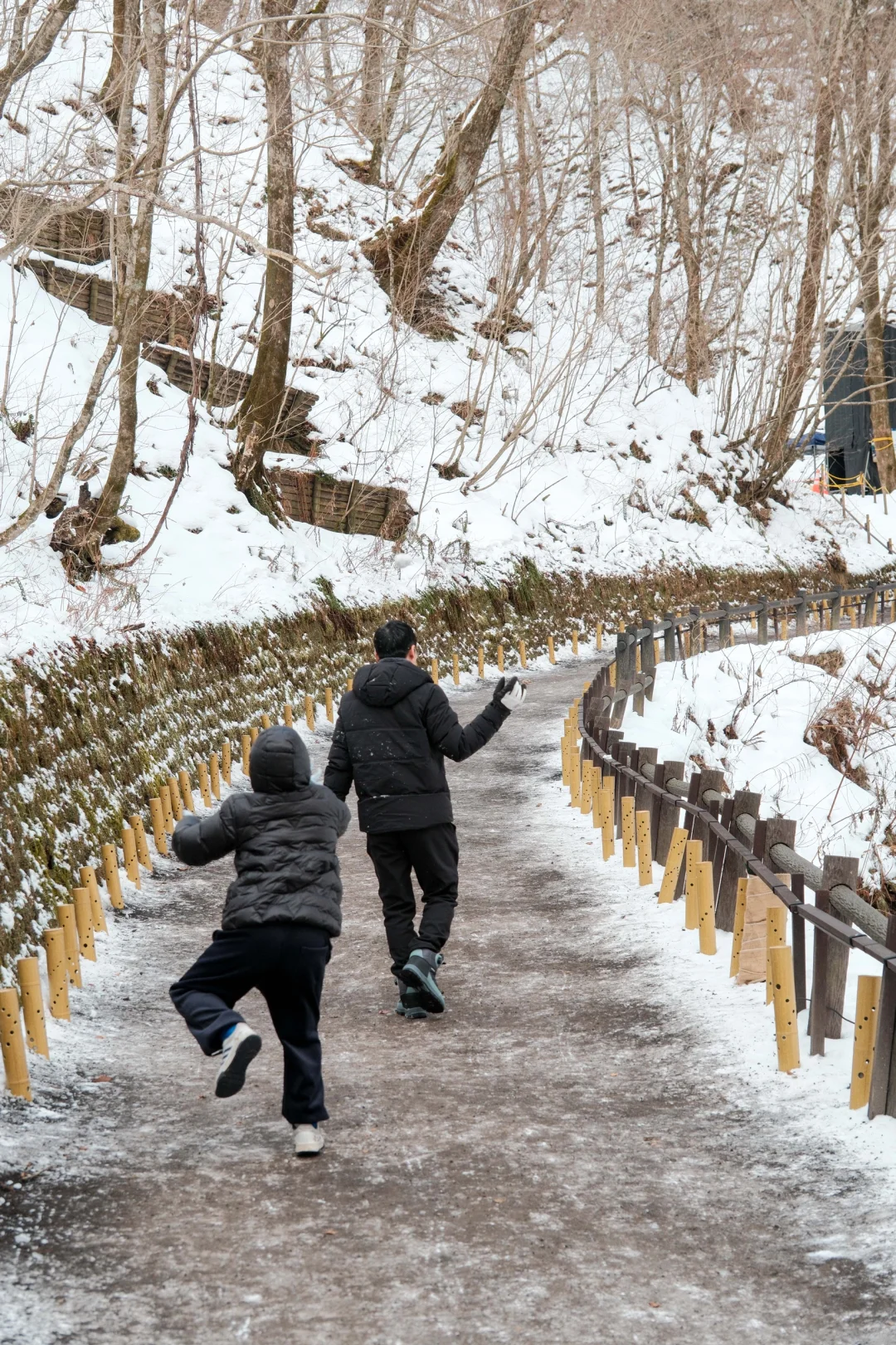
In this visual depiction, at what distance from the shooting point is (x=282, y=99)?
19.5m

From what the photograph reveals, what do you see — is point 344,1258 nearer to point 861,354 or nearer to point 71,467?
point 71,467

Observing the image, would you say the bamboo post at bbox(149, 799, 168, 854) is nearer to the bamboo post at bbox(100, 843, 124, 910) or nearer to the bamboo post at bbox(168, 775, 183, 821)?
the bamboo post at bbox(168, 775, 183, 821)

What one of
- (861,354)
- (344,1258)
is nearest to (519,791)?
(344,1258)

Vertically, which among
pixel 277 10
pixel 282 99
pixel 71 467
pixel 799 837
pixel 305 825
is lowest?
pixel 799 837

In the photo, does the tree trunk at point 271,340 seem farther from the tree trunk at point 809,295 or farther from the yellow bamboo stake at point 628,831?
the tree trunk at point 809,295

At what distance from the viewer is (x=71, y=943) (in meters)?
6.93

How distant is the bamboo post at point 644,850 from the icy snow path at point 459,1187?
1.51 m

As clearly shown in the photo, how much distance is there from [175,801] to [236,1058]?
23.0ft

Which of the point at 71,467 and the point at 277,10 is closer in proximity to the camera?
the point at 71,467

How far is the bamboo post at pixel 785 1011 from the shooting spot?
209 inches

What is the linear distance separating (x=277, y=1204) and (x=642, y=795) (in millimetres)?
5437

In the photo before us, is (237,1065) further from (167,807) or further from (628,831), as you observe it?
(167,807)

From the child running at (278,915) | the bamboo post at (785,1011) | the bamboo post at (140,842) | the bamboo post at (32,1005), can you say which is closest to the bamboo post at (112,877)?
the bamboo post at (140,842)

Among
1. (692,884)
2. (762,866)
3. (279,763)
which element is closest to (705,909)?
(692,884)
